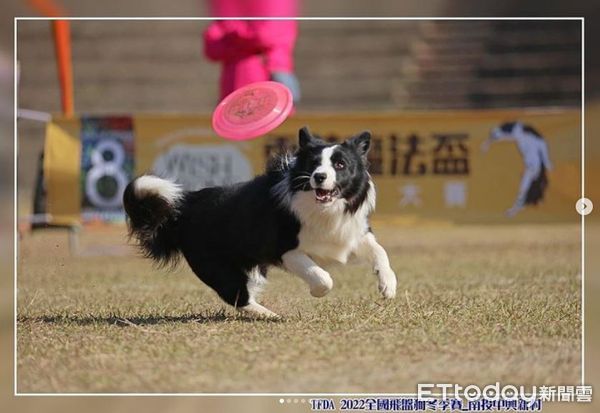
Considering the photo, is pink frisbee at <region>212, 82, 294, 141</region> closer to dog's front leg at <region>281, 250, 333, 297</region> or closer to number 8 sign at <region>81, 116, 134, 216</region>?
dog's front leg at <region>281, 250, 333, 297</region>

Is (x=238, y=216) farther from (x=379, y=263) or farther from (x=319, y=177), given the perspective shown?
(x=379, y=263)

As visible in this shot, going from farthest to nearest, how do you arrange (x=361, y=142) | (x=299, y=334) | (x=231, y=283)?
(x=231, y=283)
(x=361, y=142)
(x=299, y=334)

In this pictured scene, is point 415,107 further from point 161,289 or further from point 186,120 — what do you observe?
point 161,289

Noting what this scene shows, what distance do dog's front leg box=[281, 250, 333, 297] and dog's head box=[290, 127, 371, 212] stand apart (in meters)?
0.33

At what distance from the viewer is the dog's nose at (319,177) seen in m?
5.36

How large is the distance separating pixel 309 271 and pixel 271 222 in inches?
15.6

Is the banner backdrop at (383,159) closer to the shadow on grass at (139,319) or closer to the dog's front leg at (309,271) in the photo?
the shadow on grass at (139,319)

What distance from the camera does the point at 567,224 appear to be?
11.1 meters

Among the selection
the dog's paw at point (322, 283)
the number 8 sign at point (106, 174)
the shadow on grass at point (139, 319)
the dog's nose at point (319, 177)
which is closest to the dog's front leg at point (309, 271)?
the dog's paw at point (322, 283)

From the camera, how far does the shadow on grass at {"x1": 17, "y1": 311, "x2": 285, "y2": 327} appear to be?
5.64 meters

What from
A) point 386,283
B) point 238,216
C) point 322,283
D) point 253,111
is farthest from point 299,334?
point 253,111

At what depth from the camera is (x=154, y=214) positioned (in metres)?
5.88

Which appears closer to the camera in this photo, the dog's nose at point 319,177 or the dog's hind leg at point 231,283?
the dog's nose at point 319,177

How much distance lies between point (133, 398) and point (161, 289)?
10.1 feet
